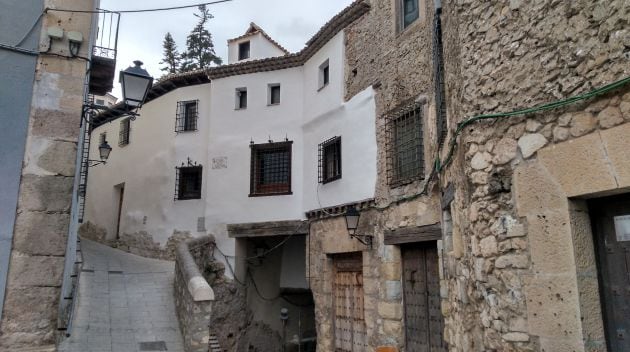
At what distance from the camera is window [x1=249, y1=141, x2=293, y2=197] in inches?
468

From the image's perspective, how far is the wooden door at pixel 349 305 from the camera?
8812mm

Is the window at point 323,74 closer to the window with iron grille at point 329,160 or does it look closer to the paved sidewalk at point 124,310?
the window with iron grille at point 329,160

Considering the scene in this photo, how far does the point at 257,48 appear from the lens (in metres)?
15.0

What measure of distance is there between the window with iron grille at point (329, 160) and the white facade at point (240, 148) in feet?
0.59

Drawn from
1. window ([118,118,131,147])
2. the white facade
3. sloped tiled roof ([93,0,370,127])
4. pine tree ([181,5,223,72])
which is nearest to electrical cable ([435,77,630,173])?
the white facade

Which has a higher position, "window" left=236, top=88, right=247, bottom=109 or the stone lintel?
"window" left=236, top=88, right=247, bottom=109

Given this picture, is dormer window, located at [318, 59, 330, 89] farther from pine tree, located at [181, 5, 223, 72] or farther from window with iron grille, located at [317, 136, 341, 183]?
pine tree, located at [181, 5, 223, 72]

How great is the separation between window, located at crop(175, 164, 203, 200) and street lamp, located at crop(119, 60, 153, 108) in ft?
27.6

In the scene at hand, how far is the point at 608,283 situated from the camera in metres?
2.79

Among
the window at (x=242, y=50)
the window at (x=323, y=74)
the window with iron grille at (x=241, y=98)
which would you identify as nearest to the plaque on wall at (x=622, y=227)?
the window at (x=323, y=74)

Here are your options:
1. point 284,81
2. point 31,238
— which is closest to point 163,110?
point 284,81

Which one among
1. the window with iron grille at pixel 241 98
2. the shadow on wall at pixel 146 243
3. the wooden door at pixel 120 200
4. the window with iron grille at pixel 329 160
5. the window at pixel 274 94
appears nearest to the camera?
the window with iron grille at pixel 329 160

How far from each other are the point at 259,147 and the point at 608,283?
33.4 ft

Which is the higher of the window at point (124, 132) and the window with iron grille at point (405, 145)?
the window at point (124, 132)
